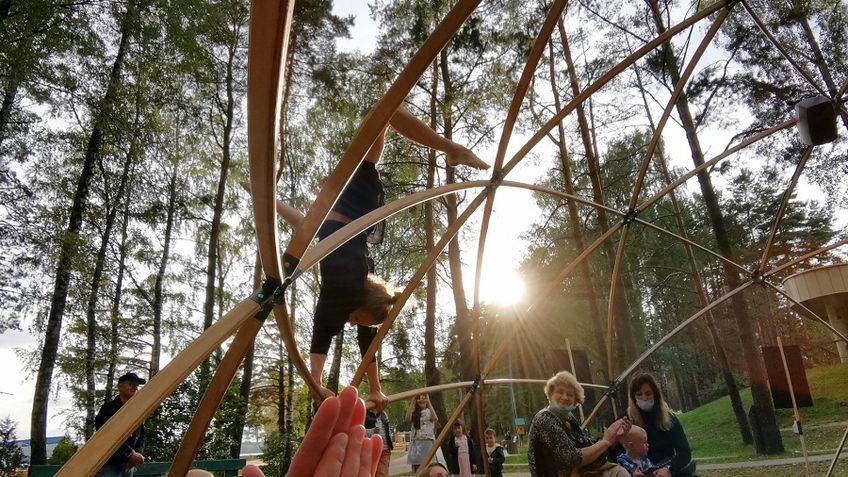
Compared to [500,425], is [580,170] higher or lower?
higher

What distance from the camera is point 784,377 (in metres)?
8.67

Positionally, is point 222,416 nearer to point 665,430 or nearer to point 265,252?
point 665,430

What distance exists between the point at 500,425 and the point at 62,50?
113 feet

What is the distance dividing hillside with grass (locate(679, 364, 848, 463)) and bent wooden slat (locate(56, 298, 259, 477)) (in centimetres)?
1417

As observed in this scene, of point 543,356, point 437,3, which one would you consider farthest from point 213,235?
point 543,356

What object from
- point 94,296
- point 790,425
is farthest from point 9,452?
point 790,425

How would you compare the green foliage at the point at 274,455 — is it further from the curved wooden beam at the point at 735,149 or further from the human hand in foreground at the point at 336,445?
the human hand in foreground at the point at 336,445

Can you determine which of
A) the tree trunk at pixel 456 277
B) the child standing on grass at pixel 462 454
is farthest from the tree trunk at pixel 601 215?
the child standing on grass at pixel 462 454

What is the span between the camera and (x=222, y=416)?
472 inches

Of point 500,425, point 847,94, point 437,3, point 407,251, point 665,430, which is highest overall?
point 437,3

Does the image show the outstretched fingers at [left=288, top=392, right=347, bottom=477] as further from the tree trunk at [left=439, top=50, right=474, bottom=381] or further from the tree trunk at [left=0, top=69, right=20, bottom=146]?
the tree trunk at [left=0, top=69, right=20, bottom=146]

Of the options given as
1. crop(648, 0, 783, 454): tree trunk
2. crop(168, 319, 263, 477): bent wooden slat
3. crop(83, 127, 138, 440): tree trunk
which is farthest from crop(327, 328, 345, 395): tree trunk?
crop(168, 319, 263, 477): bent wooden slat

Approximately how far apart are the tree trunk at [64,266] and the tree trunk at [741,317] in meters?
12.4

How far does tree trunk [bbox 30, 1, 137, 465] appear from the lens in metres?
9.60
